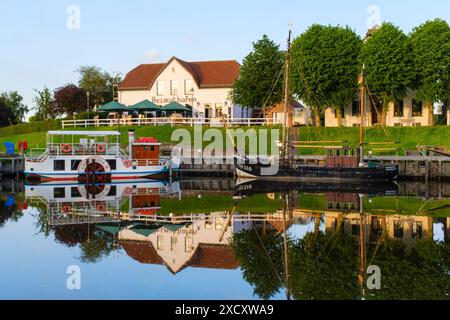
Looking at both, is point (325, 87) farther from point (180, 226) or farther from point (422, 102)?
point (180, 226)

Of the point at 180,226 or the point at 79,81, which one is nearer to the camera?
the point at 180,226

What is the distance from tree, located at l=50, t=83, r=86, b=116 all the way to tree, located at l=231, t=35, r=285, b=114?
31.9 m

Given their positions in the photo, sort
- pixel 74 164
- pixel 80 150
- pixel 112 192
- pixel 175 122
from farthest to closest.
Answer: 1. pixel 175 122
2. pixel 80 150
3. pixel 74 164
4. pixel 112 192

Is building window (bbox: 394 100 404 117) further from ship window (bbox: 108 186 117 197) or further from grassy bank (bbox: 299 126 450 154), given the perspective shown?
ship window (bbox: 108 186 117 197)

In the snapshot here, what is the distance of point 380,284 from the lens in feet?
46.5

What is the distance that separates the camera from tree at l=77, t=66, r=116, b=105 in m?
87.6

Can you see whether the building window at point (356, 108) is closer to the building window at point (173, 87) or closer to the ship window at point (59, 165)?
the building window at point (173, 87)

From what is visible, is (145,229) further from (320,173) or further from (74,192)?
(320,173)

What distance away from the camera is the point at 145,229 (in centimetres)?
2225

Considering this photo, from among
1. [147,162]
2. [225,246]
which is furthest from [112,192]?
[225,246]

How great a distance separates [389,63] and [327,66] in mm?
6047

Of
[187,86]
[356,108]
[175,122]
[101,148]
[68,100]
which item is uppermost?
[187,86]
